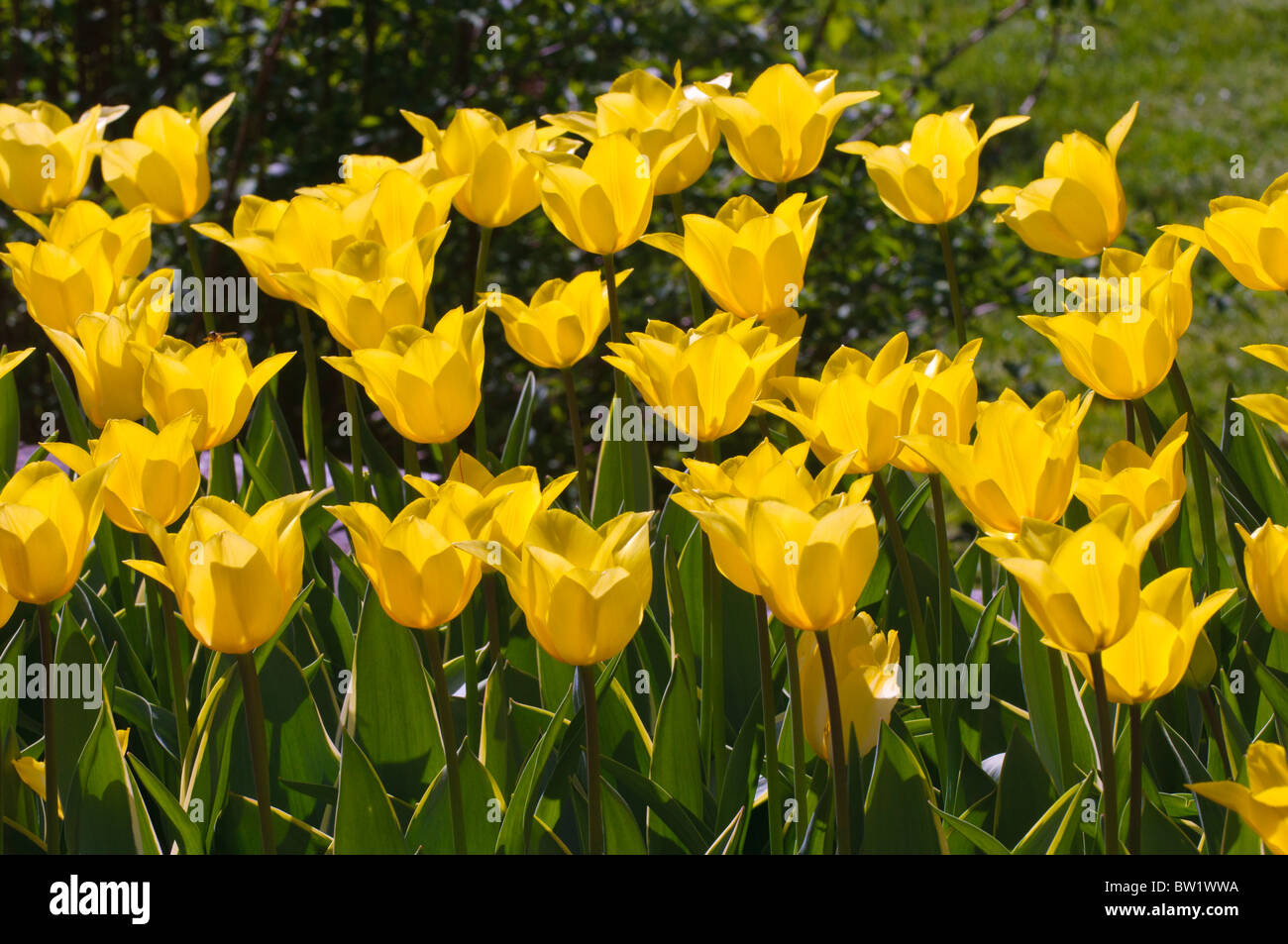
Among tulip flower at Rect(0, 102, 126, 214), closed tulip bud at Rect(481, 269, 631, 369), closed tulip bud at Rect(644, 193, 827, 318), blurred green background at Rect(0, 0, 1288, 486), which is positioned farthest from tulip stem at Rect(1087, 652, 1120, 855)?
blurred green background at Rect(0, 0, 1288, 486)

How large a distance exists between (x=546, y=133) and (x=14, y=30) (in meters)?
2.28

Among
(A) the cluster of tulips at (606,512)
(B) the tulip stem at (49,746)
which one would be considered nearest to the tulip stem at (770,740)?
(A) the cluster of tulips at (606,512)

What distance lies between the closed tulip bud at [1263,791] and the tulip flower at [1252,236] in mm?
673

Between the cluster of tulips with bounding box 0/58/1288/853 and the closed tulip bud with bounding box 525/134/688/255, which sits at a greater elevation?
the closed tulip bud with bounding box 525/134/688/255

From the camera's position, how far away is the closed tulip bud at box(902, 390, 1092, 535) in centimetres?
112

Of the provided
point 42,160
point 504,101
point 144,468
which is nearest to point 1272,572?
point 144,468

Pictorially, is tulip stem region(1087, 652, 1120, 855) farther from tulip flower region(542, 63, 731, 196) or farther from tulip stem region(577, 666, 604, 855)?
tulip flower region(542, 63, 731, 196)

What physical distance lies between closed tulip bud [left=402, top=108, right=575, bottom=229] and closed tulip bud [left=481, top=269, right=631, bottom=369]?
22cm

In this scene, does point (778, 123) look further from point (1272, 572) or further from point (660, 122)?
point (1272, 572)

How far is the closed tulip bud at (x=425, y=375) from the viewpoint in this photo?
1.25 m

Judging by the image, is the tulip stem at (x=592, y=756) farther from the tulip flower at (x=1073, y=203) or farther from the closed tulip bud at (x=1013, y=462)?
the tulip flower at (x=1073, y=203)
